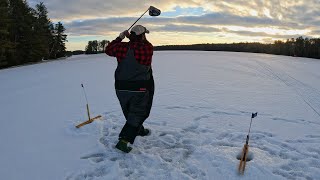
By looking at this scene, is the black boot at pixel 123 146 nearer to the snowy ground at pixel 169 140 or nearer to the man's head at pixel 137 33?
the snowy ground at pixel 169 140

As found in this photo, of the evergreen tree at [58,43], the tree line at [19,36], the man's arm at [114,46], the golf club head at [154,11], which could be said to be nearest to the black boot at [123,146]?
the man's arm at [114,46]

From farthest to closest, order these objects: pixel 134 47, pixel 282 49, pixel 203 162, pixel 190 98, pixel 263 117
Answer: pixel 282 49, pixel 190 98, pixel 263 117, pixel 134 47, pixel 203 162

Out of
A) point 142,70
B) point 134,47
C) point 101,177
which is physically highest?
point 134,47

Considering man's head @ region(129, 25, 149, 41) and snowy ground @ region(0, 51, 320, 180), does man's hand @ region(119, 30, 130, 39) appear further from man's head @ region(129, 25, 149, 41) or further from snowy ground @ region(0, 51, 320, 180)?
snowy ground @ region(0, 51, 320, 180)

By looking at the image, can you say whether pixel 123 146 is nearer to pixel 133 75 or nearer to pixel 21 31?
pixel 133 75

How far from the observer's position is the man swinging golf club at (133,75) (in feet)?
18.7

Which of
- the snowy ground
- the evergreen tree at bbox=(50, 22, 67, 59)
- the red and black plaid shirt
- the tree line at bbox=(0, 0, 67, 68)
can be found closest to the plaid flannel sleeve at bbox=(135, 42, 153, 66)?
the red and black plaid shirt

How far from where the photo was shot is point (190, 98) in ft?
35.1

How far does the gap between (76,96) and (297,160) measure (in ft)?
27.2

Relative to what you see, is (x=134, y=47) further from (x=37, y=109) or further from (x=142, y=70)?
(x=37, y=109)

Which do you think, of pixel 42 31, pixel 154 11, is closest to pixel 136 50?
pixel 154 11

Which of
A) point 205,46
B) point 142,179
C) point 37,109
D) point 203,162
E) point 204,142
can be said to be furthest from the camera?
point 205,46

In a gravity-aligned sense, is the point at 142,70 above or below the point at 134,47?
below

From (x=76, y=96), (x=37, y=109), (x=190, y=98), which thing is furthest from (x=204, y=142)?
(x=76, y=96)
